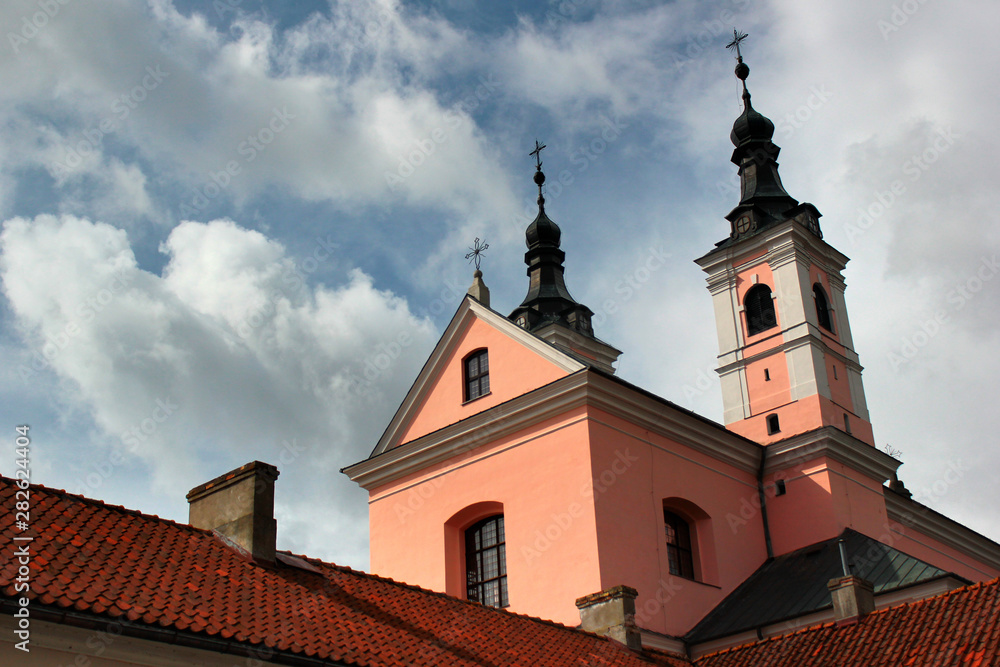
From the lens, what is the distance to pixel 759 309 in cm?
2450

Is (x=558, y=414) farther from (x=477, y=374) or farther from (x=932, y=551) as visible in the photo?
(x=932, y=551)

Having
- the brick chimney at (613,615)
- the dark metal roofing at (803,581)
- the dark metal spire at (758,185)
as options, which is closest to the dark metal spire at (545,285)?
the dark metal spire at (758,185)

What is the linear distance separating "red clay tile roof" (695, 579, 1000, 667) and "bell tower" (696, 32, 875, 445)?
9.57m

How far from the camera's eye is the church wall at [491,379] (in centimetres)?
1870

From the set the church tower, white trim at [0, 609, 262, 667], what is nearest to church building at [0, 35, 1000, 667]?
white trim at [0, 609, 262, 667]

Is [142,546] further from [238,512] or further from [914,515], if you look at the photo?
[914,515]

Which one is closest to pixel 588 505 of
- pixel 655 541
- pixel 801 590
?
pixel 655 541

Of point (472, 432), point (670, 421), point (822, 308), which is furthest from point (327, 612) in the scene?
point (822, 308)

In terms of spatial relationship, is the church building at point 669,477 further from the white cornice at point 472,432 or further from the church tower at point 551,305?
the church tower at point 551,305

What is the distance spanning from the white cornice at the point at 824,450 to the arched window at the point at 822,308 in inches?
150

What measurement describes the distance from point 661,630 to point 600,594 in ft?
9.75

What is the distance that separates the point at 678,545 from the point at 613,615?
16.0 feet

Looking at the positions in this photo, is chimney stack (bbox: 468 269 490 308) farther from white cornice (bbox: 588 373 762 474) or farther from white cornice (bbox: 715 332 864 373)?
white cornice (bbox: 715 332 864 373)

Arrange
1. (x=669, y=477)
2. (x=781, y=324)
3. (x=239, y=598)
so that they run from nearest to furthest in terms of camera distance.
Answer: (x=239, y=598), (x=669, y=477), (x=781, y=324)
